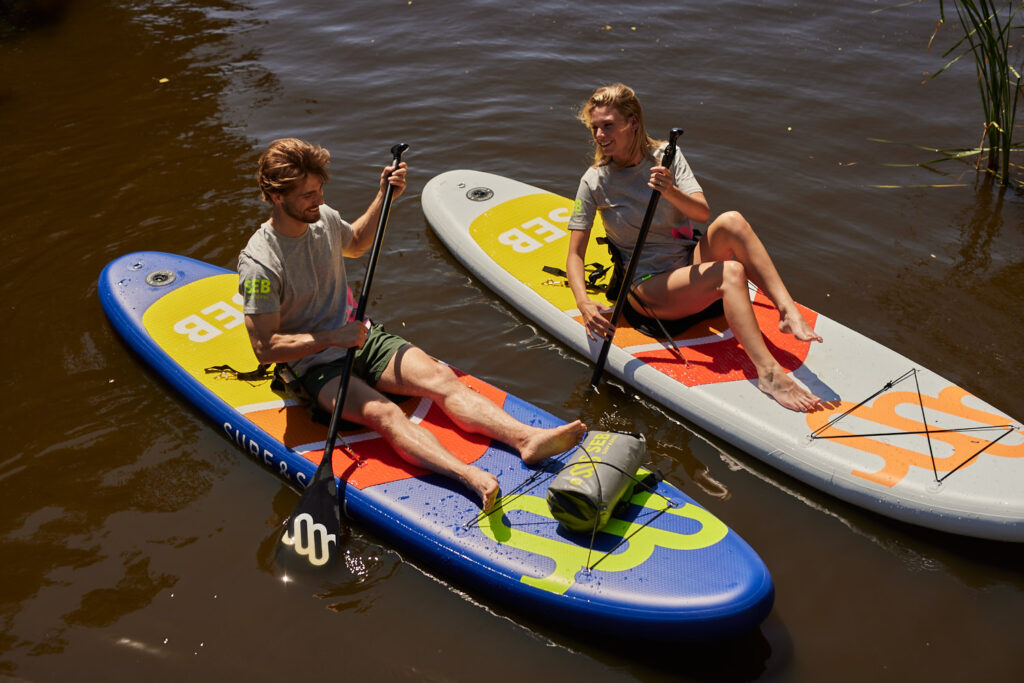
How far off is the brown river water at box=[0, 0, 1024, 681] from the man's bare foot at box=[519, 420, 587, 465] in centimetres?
71

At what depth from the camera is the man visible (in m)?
3.79

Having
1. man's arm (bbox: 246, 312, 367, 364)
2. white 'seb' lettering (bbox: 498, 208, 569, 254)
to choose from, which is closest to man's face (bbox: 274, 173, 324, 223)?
man's arm (bbox: 246, 312, 367, 364)

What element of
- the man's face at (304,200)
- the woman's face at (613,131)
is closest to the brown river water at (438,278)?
the woman's face at (613,131)

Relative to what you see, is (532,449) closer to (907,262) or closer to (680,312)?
(680,312)

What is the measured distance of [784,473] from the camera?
444cm

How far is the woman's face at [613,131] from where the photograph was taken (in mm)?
4512

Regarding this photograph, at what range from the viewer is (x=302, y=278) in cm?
401

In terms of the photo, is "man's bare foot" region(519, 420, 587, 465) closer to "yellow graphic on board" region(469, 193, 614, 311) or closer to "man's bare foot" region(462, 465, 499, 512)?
"man's bare foot" region(462, 465, 499, 512)

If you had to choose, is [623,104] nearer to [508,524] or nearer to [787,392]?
[787,392]

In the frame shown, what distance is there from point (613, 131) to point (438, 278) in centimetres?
203

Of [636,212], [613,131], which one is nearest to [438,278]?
[636,212]

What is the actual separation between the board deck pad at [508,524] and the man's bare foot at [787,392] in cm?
94

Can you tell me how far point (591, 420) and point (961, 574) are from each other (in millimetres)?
2046

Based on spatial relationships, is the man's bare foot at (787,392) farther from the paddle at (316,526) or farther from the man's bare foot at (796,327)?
the paddle at (316,526)
